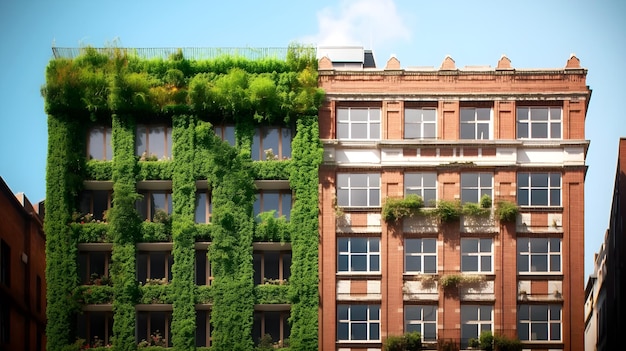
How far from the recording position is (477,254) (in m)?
70.2

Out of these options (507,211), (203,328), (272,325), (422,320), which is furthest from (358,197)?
(203,328)

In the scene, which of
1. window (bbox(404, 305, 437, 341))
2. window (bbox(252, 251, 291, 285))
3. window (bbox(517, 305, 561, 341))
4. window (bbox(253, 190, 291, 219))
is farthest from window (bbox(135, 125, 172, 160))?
window (bbox(517, 305, 561, 341))

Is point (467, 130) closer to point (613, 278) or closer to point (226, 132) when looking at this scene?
point (226, 132)

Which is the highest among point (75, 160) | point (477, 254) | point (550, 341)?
point (75, 160)

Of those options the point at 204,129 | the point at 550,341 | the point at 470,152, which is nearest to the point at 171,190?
the point at 204,129

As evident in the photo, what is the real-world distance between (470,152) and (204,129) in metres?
14.5

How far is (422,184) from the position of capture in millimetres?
70875

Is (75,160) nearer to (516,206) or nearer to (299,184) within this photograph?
(299,184)

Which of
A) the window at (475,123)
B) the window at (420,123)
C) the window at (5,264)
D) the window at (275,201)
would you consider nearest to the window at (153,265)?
the window at (275,201)

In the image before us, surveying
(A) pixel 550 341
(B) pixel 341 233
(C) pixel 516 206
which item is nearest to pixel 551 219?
(C) pixel 516 206

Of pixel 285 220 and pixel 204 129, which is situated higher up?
pixel 204 129

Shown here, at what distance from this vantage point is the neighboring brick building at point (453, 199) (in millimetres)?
69375

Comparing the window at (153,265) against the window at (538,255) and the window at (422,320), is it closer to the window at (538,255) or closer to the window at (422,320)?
the window at (422,320)

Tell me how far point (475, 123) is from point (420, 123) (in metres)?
3.01
